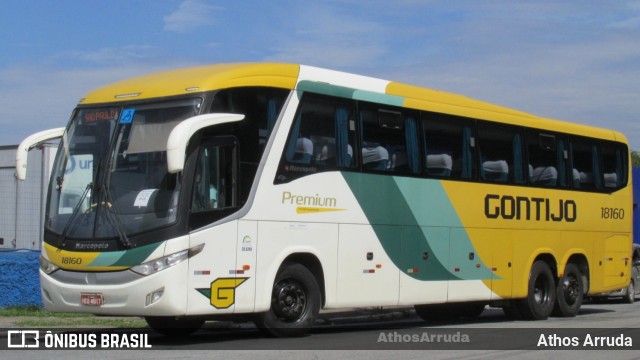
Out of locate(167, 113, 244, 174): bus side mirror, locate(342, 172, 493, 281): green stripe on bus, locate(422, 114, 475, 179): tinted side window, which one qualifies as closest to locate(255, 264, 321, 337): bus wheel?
locate(342, 172, 493, 281): green stripe on bus

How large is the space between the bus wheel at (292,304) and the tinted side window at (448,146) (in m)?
3.53

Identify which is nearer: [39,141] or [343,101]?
[39,141]

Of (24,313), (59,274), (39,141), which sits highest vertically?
(39,141)

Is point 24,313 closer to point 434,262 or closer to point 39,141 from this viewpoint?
point 39,141

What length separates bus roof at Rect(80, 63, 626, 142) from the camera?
43.0 ft

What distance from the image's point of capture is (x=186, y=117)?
12711 millimetres

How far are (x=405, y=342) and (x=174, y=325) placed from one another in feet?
11.5

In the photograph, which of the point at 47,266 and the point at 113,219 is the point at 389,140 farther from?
the point at 47,266

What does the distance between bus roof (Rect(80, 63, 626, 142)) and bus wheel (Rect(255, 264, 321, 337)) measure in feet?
8.87

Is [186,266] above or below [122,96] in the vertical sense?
below

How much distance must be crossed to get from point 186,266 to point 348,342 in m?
2.68

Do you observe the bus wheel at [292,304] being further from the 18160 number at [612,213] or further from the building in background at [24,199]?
the building in background at [24,199]

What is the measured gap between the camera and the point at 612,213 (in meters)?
21.3

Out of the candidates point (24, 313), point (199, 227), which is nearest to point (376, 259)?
point (199, 227)
